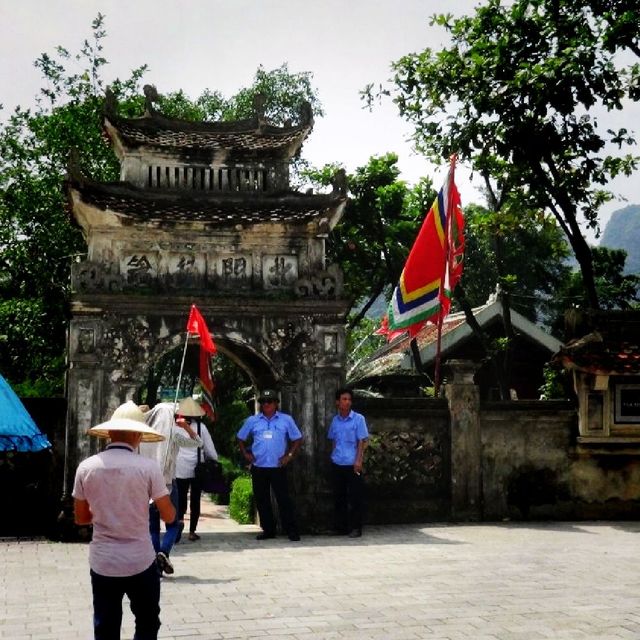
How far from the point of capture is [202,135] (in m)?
15.2

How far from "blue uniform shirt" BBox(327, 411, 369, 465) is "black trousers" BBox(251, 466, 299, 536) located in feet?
2.69

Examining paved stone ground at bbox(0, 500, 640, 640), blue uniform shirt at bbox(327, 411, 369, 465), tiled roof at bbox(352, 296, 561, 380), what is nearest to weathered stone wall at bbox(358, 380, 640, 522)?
blue uniform shirt at bbox(327, 411, 369, 465)

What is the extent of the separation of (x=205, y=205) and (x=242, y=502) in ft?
18.7

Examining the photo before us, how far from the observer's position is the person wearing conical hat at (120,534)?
5480 millimetres

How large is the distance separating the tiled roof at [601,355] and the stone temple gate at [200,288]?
3495 millimetres

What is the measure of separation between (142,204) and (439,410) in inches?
211

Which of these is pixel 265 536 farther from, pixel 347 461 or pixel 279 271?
pixel 279 271

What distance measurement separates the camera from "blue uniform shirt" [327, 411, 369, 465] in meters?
12.9

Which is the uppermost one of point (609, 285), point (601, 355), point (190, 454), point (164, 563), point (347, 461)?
point (609, 285)

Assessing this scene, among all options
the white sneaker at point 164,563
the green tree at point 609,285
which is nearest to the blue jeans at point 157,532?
the white sneaker at point 164,563

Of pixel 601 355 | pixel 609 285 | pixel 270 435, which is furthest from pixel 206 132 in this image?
pixel 609 285

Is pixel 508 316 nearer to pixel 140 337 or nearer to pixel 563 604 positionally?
pixel 140 337

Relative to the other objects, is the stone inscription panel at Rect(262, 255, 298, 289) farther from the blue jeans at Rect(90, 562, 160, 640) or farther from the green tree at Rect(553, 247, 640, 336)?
the green tree at Rect(553, 247, 640, 336)

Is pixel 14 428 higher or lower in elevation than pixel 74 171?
lower
